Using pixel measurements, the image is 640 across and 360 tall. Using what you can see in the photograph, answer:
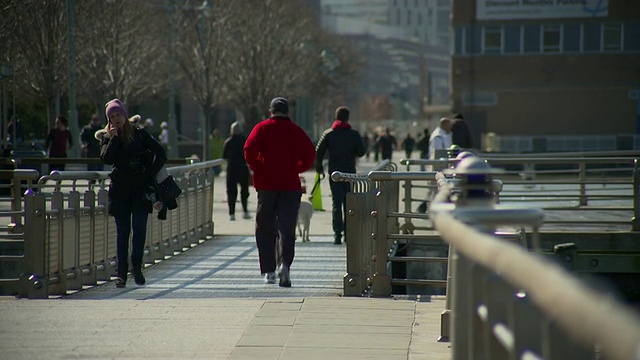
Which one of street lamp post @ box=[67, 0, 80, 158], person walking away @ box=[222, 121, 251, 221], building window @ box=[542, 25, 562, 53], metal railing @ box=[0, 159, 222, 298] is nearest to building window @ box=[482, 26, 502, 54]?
building window @ box=[542, 25, 562, 53]

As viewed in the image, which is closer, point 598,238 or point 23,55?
point 598,238

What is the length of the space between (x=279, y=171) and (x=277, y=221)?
527 millimetres

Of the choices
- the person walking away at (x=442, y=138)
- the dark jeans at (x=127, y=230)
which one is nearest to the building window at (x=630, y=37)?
the person walking away at (x=442, y=138)

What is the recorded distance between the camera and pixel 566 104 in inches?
2596

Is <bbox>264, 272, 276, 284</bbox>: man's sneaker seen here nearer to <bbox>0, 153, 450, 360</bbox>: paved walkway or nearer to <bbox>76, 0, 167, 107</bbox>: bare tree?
<bbox>0, 153, 450, 360</bbox>: paved walkway

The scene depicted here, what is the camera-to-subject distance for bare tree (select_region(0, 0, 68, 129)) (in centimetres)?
3444

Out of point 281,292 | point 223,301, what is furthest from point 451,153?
point 223,301

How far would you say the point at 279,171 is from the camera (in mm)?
11094

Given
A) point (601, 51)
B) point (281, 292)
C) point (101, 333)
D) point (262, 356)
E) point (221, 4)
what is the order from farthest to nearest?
1. point (601, 51)
2. point (221, 4)
3. point (281, 292)
4. point (101, 333)
5. point (262, 356)

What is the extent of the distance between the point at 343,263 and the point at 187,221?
279 centimetres

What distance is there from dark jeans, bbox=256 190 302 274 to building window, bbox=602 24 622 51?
56824mm

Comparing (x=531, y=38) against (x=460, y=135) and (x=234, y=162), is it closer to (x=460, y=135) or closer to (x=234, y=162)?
(x=460, y=135)

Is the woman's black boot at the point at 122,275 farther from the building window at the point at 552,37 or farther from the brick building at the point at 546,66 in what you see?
the building window at the point at 552,37

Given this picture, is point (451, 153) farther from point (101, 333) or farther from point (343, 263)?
point (101, 333)
